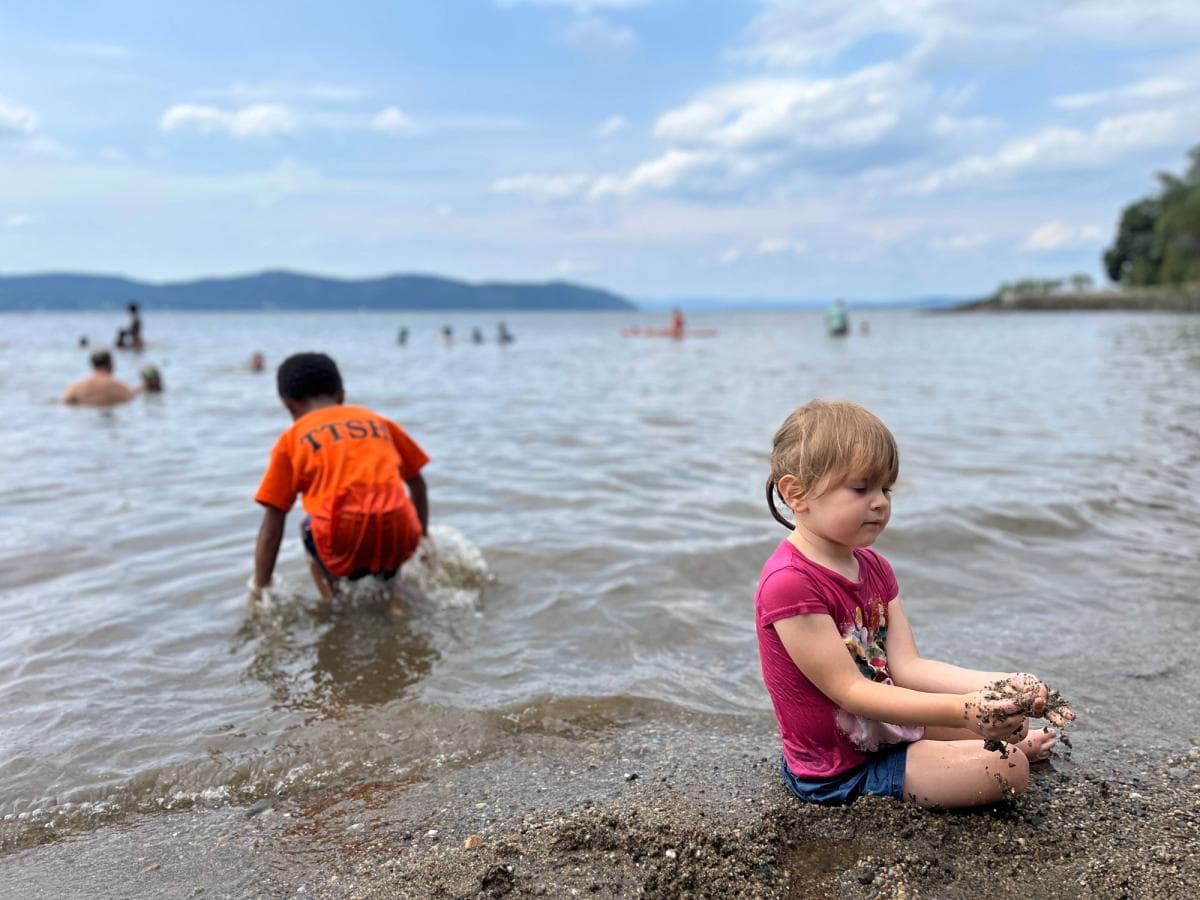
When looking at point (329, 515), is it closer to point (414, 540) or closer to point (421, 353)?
point (414, 540)

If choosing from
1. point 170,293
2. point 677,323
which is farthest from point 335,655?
point 170,293

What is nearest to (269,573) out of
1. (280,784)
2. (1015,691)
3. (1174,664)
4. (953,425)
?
(280,784)

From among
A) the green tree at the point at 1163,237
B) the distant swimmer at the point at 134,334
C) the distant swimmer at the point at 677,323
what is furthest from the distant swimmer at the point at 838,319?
the green tree at the point at 1163,237

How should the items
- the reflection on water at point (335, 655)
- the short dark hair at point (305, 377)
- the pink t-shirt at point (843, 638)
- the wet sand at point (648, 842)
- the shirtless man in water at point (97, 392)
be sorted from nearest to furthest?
1. the wet sand at point (648, 842)
2. the pink t-shirt at point (843, 638)
3. the reflection on water at point (335, 655)
4. the short dark hair at point (305, 377)
5. the shirtless man in water at point (97, 392)

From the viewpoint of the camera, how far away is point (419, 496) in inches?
210

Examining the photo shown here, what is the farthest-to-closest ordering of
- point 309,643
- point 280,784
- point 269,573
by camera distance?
point 269,573, point 309,643, point 280,784

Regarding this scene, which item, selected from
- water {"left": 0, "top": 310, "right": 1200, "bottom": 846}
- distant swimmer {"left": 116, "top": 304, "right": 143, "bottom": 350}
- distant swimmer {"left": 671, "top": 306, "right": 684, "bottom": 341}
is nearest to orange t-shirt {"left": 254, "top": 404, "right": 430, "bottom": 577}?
water {"left": 0, "top": 310, "right": 1200, "bottom": 846}

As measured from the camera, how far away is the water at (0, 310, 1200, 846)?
335 cm

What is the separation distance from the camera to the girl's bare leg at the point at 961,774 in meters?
2.46

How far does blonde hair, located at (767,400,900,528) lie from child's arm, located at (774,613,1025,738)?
0.38 m

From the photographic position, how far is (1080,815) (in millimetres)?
2480

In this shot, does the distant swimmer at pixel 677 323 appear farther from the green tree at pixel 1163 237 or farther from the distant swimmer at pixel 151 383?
the green tree at pixel 1163 237

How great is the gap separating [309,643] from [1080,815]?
11.4 ft

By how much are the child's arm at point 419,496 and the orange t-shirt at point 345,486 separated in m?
0.34
